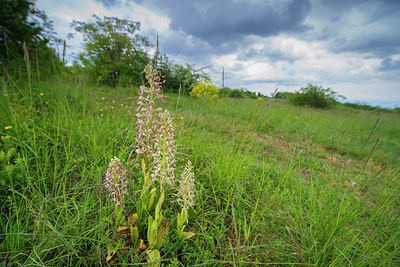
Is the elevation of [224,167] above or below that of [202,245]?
above

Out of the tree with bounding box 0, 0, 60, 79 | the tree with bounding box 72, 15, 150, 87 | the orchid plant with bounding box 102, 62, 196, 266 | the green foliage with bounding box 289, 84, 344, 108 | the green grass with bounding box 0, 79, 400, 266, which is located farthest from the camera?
the green foliage with bounding box 289, 84, 344, 108

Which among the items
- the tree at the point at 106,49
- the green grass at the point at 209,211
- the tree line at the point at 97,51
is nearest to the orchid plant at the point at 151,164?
the green grass at the point at 209,211

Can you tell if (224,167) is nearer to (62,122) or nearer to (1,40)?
(62,122)

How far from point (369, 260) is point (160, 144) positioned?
1.92 meters

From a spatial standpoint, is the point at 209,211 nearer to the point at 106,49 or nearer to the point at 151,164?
the point at 151,164

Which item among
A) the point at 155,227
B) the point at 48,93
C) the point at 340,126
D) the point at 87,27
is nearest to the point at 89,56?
the point at 87,27

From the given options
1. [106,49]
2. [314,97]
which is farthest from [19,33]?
[314,97]

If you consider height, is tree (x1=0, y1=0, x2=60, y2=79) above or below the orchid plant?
above

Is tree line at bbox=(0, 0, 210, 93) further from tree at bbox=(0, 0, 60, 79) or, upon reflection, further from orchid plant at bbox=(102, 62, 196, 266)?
orchid plant at bbox=(102, 62, 196, 266)

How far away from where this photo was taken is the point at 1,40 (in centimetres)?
411

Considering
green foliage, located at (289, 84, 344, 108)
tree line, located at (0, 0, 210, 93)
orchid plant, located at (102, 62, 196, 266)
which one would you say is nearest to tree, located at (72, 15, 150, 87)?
tree line, located at (0, 0, 210, 93)

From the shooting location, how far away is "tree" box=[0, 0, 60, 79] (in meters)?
4.00

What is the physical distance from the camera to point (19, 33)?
14.2 feet

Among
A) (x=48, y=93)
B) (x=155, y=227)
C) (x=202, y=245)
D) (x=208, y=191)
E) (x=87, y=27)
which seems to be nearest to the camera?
(x=155, y=227)
